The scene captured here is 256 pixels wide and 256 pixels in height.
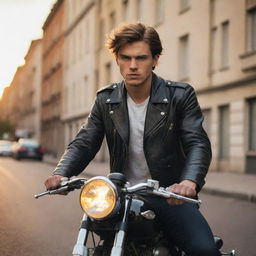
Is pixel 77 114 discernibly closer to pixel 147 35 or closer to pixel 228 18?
pixel 228 18

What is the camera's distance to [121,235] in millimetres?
2609

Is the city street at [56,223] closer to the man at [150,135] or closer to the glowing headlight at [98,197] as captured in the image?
the man at [150,135]

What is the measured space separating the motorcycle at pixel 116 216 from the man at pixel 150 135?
0.55 ft

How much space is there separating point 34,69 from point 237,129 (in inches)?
2543

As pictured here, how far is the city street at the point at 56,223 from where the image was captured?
6914 mm

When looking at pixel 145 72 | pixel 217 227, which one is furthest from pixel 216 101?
pixel 145 72

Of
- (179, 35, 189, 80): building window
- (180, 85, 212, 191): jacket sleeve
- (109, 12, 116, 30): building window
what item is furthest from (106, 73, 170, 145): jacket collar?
(109, 12, 116, 30): building window

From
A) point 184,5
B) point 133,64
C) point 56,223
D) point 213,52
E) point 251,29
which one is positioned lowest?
point 56,223

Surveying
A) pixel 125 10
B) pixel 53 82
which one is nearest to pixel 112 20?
pixel 125 10

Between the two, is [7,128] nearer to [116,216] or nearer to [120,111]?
[120,111]

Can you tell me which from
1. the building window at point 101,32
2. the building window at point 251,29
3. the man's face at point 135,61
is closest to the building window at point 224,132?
the building window at point 251,29

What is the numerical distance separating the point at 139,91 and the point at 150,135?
0.92 ft

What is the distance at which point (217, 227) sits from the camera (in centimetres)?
862

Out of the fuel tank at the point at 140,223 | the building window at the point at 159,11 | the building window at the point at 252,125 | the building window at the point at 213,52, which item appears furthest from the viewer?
the building window at the point at 159,11
